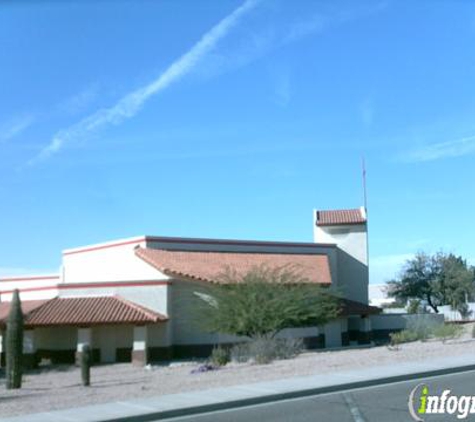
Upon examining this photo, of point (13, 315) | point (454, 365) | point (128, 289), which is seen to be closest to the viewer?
point (454, 365)

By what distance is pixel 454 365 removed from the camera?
2164cm

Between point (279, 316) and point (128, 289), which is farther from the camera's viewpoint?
point (128, 289)

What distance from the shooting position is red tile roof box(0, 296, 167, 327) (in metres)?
36.8

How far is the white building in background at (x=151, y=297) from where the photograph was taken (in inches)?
1487

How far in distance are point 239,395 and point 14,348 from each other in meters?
11.9

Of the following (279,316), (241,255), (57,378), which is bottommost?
(57,378)

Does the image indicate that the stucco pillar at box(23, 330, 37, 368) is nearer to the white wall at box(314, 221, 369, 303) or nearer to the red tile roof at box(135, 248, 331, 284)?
the red tile roof at box(135, 248, 331, 284)

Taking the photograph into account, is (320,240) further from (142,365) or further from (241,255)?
(142,365)

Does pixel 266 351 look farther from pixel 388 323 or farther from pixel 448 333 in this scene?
pixel 388 323

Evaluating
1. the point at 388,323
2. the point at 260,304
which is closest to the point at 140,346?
the point at 260,304

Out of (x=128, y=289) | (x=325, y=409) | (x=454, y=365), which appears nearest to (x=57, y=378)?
(x=128, y=289)

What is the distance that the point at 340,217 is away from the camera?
178 ft

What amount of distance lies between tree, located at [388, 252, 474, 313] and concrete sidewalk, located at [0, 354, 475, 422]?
5280 centimetres

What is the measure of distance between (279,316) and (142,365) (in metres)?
7.10
